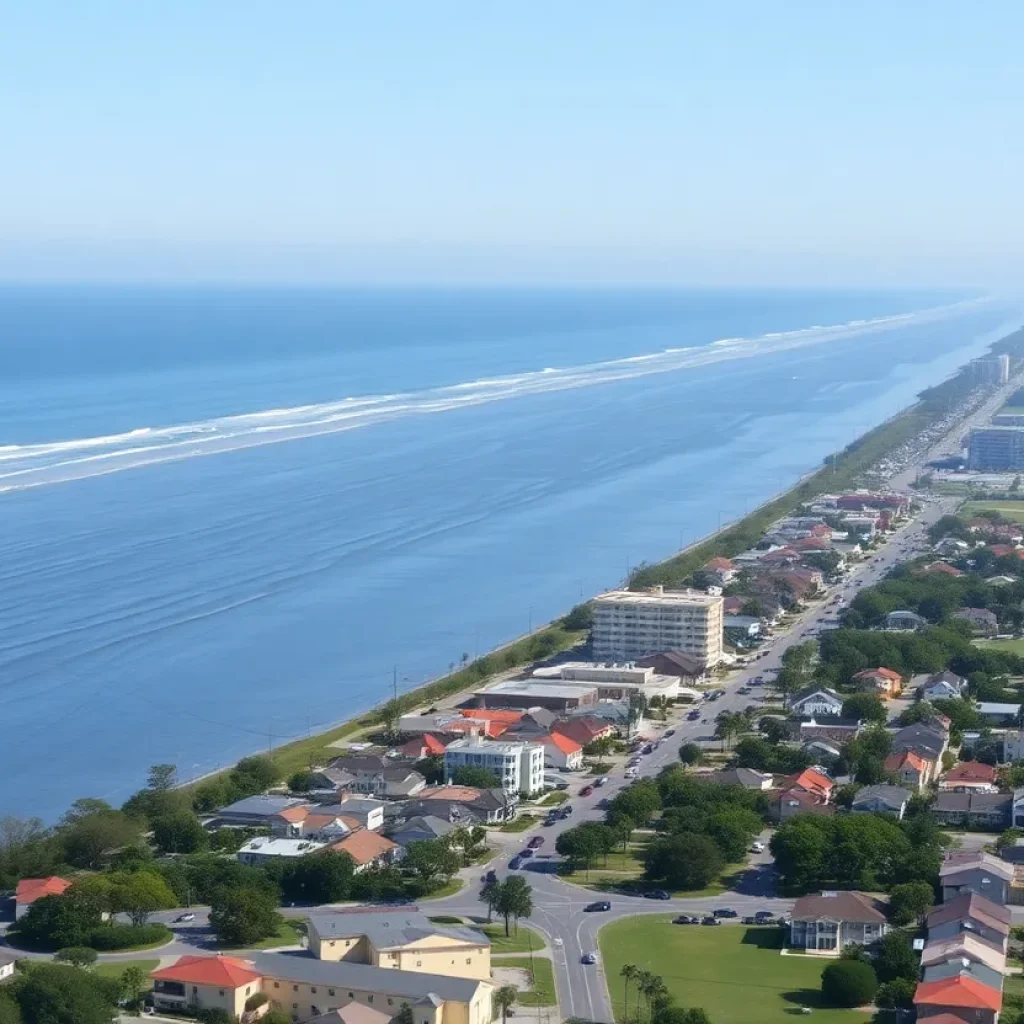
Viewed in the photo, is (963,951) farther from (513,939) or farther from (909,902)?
(513,939)

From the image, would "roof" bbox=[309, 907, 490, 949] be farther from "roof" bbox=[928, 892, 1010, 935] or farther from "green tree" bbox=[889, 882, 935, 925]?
"roof" bbox=[928, 892, 1010, 935]

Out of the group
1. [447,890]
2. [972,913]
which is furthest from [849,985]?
[447,890]

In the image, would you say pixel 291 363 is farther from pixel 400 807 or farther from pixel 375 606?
pixel 400 807

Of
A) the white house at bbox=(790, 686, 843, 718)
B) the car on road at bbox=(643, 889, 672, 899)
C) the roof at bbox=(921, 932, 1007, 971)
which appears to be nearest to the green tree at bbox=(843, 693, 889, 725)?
the white house at bbox=(790, 686, 843, 718)

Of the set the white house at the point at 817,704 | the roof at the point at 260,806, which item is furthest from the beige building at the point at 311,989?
the white house at the point at 817,704

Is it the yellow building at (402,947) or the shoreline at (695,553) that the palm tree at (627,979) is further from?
the shoreline at (695,553)

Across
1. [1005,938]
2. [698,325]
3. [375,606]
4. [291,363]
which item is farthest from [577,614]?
[698,325]
